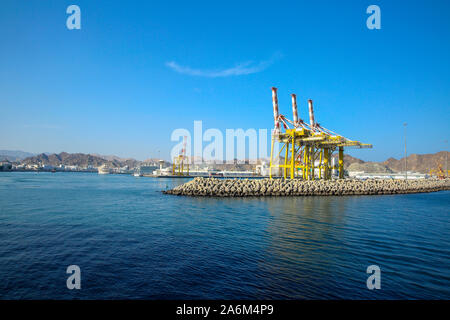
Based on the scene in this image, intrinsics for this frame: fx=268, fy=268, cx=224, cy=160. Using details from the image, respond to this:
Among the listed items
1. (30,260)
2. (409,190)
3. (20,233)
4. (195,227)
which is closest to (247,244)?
(195,227)

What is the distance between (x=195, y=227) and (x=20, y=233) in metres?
8.77

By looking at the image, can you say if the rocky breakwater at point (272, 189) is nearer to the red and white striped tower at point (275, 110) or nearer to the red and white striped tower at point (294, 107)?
the red and white striped tower at point (275, 110)

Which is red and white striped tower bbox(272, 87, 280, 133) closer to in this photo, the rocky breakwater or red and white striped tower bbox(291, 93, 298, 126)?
red and white striped tower bbox(291, 93, 298, 126)

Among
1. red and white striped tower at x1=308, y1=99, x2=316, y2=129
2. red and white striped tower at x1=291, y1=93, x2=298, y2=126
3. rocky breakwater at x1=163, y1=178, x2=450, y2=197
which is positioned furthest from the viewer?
red and white striped tower at x1=308, y1=99, x2=316, y2=129

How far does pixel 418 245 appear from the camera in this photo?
1163 centimetres

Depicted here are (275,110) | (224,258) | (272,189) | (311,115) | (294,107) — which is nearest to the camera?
(224,258)

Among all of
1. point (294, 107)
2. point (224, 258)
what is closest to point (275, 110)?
point (294, 107)
